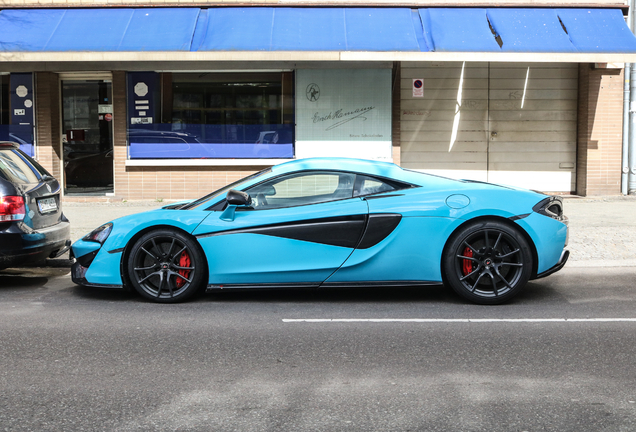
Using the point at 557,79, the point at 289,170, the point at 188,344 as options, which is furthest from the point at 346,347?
the point at 557,79

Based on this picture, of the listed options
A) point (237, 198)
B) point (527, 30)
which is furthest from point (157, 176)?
point (237, 198)

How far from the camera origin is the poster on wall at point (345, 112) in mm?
→ 14547

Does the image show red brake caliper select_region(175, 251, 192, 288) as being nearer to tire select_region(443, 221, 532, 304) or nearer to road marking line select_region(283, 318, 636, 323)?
road marking line select_region(283, 318, 636, 323)

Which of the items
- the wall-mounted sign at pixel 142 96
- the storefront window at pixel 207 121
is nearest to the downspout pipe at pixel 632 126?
the storefront window at pixel 207 121

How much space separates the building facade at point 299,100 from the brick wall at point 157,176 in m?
0.03

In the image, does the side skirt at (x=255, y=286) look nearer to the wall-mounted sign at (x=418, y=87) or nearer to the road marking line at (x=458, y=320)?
the road marking line at (x=458, y=320)

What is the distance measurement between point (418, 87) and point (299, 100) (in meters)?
2.46

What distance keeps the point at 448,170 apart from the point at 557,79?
2891mm

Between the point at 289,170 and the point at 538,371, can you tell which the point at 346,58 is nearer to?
the point at 289,170

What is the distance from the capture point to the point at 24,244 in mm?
7043

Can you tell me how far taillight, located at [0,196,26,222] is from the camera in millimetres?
6902

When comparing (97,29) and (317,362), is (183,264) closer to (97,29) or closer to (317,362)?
(317,362)

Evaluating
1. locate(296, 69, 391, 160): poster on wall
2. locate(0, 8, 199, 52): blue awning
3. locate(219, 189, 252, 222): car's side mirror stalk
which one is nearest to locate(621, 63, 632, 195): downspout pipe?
locate(296, 69, 391, 160): poster on wall

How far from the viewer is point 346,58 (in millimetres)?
13195
